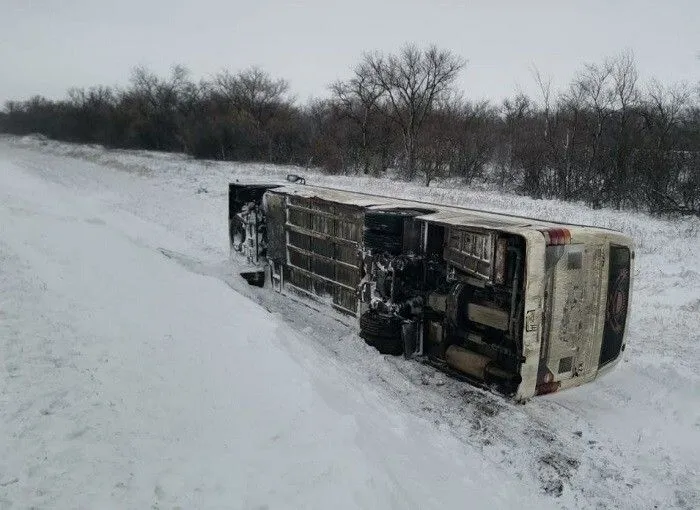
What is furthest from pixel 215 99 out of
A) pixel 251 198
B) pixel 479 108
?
pixel 251 198

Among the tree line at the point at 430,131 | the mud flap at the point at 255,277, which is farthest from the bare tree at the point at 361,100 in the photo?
the mud flap at the point at 255,277

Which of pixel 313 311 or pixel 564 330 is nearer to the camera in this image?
pixel 564 330

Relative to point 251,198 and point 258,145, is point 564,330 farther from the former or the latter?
point 258,145

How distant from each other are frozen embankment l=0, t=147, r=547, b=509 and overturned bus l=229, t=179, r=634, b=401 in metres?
1.03

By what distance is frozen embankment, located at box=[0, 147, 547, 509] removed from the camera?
324 cm

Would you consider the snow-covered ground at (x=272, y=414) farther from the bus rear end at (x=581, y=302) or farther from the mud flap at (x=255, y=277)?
the mud flap at (x=255, y=277)

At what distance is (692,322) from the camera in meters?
7.70

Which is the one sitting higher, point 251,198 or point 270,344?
point 251,198

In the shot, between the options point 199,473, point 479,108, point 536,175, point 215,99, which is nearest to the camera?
point 199,473

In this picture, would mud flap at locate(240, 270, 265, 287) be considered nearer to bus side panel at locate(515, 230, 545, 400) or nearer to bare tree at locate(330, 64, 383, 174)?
bus side panel at locate(515, 230, 545, 400)

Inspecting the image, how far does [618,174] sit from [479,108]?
82.0ft

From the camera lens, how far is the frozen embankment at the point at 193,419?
10.6 feet

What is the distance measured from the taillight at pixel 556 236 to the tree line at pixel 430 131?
556 inches

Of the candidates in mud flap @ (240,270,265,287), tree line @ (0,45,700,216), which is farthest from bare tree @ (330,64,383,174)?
mud flap @ (240,270,265,287)
